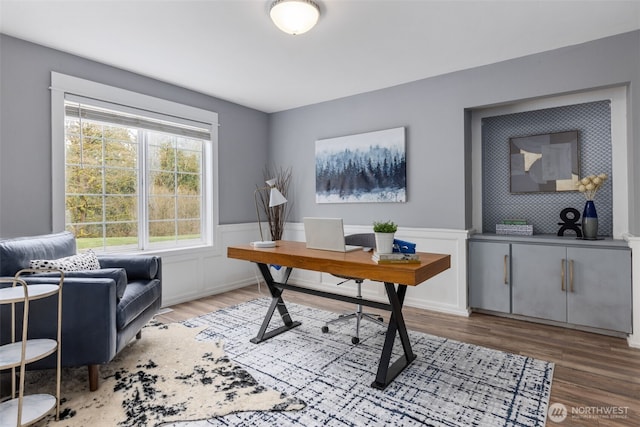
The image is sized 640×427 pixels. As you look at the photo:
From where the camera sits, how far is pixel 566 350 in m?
2.64

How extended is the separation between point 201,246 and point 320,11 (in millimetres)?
3005

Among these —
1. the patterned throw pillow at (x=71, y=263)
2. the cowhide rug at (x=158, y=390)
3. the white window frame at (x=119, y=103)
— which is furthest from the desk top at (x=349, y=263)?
the white window frame at (x=119, y=103)

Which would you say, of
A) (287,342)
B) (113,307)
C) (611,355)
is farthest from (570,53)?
(113,307)

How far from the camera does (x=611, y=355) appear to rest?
2.56 meters

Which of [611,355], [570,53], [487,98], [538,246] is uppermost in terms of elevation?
[570,53]

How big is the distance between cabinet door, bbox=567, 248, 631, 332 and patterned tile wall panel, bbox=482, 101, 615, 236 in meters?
0.46

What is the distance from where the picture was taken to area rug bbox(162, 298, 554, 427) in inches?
71.4

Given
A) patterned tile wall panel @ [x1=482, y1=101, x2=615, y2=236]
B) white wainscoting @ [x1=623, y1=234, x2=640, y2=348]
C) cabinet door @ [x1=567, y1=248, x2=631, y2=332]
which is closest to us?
white wainscoting @ [x1=623, y1=234, x2=640, y2=348]

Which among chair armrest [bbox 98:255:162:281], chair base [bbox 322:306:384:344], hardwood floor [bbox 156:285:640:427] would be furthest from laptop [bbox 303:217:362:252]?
chair armrest [bbox 98:255:162:281]

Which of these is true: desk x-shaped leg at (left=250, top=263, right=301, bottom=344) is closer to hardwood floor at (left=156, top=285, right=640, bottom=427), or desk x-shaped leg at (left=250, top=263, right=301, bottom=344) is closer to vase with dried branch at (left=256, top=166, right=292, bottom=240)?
hardwood floor at (left=156, top=285, right=640, bottom=427)

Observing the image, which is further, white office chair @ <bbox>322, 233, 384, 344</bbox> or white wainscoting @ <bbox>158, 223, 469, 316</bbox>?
white wainscoting @ <bbox>158, 223, 469, 316</bbox>

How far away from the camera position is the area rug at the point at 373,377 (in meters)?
1.81

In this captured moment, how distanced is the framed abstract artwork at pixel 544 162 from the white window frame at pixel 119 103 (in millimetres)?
3508

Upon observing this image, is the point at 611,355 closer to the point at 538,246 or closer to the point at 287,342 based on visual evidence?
the point at 538,246
